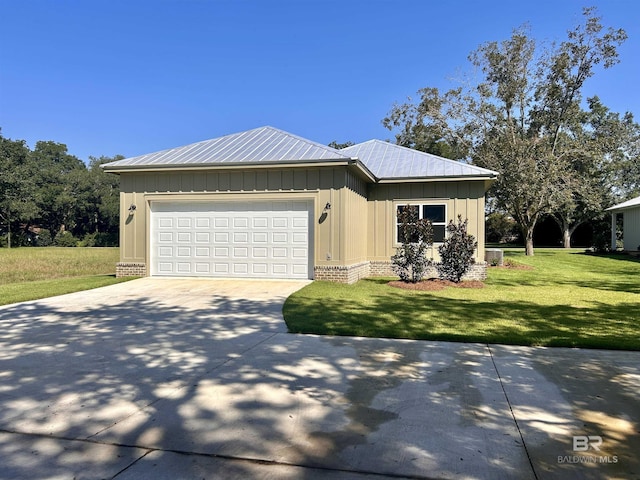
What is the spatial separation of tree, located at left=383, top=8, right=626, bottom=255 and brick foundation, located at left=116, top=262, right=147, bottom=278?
628 inches

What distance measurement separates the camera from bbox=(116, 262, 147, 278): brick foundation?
12680mm

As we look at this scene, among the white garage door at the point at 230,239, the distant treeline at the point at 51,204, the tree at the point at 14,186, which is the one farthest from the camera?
the distant treeline at the point at 51,204

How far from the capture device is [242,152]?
→ 12672 mm

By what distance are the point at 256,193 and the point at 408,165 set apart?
571 centimetres

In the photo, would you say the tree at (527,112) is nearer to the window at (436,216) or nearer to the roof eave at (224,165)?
the window at (436,216)

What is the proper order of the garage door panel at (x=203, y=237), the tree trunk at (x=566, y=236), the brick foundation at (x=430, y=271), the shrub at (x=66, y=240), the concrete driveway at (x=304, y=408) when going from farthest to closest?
the shrub at (x=66, y=240)
the tree trunk at (x=566, y=236)
the brick foundation at (x=430, y=271)
the garage door panel at (x=203, y=237)
the concrete driveway at (x=304, y=408)

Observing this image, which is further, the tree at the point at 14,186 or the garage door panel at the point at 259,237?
the tree at the point at 14,186

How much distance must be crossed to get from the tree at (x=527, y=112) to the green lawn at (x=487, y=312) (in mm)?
8635

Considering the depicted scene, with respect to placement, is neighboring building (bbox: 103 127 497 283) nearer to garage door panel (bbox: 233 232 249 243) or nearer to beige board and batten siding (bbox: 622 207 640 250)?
garage door panel (bbox: 233 232 249 243)

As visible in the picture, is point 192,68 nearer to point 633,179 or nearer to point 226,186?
point 226,186

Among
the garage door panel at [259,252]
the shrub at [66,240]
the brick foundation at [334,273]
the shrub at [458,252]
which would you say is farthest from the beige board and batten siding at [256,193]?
the shrub at [66,240]

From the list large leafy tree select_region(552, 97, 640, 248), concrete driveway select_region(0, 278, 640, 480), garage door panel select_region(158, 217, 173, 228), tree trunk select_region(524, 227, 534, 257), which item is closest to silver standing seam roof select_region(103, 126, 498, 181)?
garage door panel select_region(158, 217, 173, 228)

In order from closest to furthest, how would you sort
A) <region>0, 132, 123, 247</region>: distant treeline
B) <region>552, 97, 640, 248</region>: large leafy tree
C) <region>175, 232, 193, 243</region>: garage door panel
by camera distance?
1. <region>175, 232, 193, 243</region>: garage door panel
2. <region>552, 97, 640, 248</region>: large leafy tree
3. <region>0, 132, 123, 247</region>: distant treeline

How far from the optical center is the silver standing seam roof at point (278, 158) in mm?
11837
